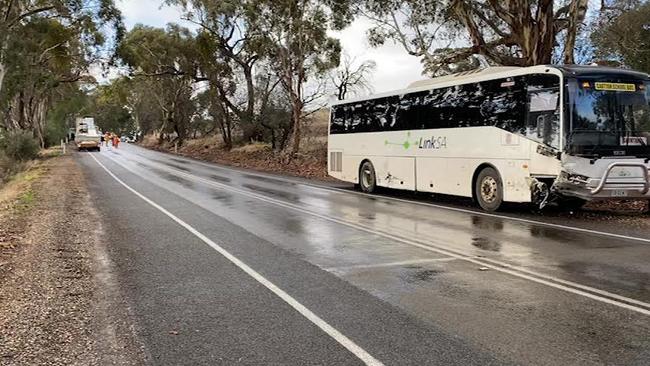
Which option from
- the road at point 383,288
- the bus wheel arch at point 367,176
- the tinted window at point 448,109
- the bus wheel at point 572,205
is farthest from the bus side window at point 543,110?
the bus wheel arch at point 367,176

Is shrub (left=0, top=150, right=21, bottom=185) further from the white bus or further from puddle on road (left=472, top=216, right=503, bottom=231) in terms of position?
puddle on road (left=472, top=216, right=503, bottom=231)

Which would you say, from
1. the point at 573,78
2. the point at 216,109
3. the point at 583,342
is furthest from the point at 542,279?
Result: the point at 216,109

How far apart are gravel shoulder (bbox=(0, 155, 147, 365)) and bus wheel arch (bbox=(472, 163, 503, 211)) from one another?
875 cm

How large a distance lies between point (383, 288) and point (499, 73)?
30.0ft

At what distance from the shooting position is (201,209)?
47.2 feet

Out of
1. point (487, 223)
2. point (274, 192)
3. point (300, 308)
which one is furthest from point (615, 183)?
point (274, 192)

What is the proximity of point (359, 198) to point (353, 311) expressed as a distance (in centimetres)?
1172

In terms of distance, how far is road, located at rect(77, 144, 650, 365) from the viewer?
4938 millimetres

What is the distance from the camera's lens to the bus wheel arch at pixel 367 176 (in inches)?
785

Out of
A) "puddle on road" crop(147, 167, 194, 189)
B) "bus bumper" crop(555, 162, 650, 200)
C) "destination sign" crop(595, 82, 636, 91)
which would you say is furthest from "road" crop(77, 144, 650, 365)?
"puddle on road" crop(147, 167, 194, 189)

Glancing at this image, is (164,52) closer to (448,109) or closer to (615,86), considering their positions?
(448,109)

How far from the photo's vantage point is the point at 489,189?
47.7ft

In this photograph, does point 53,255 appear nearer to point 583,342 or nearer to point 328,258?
point 328,258

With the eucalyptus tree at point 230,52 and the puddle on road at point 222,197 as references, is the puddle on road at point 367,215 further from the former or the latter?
the eucalyptus tree at point 230,52
